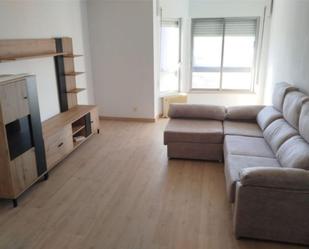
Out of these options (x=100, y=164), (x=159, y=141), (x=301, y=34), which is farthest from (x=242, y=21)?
(x=100, y=164)

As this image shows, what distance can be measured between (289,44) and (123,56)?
114 inches

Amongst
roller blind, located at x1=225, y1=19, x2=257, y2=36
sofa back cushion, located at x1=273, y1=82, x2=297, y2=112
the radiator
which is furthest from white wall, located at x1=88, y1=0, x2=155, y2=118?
sofa back cushion, located at x1=273, y1=82, x2=297, y2=112

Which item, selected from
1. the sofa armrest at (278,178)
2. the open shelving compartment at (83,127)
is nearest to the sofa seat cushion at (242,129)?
the sofa armrest at (278,178)

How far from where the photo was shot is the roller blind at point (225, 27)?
20.1 feet

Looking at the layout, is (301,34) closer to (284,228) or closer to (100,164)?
(284,228)

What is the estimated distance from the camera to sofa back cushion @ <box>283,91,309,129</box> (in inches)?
118

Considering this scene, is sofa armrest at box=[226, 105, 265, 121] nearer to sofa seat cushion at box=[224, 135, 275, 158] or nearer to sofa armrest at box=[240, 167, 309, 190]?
sofa seat cushion at box=[224, 135, 275, 158]

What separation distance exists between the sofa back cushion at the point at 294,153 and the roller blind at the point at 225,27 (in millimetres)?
3971

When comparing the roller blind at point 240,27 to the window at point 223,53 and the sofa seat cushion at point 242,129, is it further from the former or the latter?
the sofa seat cushion at point 242,129

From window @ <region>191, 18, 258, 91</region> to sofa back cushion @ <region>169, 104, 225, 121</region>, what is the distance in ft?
8.12

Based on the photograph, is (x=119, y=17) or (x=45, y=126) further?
(x=119, y=17)

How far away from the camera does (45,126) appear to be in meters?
3.92

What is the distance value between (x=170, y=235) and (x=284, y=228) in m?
0.93

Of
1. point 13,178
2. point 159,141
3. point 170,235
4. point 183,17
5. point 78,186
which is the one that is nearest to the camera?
point 170,235
